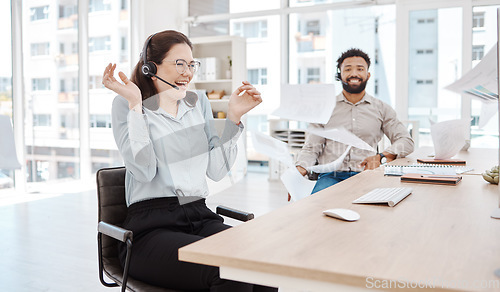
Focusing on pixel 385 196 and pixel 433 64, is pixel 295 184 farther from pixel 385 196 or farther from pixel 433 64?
pixel 433 64

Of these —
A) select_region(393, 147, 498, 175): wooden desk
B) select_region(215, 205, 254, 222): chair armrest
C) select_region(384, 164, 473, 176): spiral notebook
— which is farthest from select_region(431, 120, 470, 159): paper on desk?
select_region(215, 205, 254, 222): chair armrest

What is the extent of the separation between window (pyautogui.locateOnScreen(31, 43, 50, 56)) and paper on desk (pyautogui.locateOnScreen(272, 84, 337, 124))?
13.8 ft

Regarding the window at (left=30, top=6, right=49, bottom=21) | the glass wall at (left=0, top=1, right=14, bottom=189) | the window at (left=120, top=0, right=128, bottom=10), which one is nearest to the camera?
the glass wall at (left=0, top=1, right=14, bottom=189)

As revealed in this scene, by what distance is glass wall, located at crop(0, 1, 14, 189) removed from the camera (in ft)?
16.8

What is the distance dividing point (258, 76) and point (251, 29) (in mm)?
701

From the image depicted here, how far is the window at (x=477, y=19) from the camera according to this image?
5.81 meters

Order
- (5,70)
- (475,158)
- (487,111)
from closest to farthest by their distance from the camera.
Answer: (487,111) < (475,158) < (5,70)

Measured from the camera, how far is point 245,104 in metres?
1.62

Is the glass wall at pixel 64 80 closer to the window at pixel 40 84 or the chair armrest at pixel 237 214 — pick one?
the window at pixel 40 84

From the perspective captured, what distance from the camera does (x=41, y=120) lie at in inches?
221

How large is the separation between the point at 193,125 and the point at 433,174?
3.13 feet

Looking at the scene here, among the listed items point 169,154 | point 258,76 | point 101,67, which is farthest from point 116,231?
point 258,76

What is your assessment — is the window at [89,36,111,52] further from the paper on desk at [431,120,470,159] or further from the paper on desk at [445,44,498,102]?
the paper on desk at [445,44,498,102]

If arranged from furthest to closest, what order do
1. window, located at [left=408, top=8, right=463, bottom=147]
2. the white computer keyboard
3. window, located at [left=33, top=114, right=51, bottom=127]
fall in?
window, located at [left=408, top=8, right=463, bottom=147] < window, located at [left=33, top=114, right=51, bottom=127] < the white computer keyboard
